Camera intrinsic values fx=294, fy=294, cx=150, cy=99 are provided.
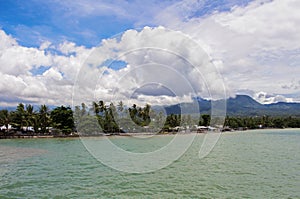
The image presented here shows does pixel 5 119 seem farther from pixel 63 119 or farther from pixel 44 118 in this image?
pixel 63 119

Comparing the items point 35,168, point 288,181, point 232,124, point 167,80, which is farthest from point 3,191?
point 232,124

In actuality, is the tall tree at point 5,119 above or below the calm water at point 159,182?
above

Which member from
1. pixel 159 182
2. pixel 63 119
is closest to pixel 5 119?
pixel 63 119

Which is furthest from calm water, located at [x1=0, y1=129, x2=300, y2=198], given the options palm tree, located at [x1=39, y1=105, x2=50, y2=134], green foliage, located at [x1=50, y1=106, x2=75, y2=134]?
palm tree, located at [x1=39, y1=105, x2=50, y2=134]

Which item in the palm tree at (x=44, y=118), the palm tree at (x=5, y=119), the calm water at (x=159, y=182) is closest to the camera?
the calm water at (x=159, y=182)

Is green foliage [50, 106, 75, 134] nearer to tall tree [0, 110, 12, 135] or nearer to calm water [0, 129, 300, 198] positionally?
tall tree [0, 110, 12, 135]

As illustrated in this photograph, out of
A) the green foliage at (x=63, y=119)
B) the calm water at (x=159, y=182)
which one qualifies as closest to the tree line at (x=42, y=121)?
the green foliage at (x=63, y=119)

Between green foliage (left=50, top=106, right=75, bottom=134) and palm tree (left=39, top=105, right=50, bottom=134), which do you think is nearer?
green foliage (left=50, top=106, right=75, bottom=134)

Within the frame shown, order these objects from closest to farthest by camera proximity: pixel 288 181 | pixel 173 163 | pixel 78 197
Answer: pixel 78 197, pixel 288 181, pixel 173 163

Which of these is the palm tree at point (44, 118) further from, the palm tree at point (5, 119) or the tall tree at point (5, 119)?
the palm tree at point (5, 119)

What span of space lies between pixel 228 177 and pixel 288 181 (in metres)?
2.53

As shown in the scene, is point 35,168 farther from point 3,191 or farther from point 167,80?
point 167,80

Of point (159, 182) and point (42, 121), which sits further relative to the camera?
point (42, 121)

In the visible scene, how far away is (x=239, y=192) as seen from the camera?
1081cm
